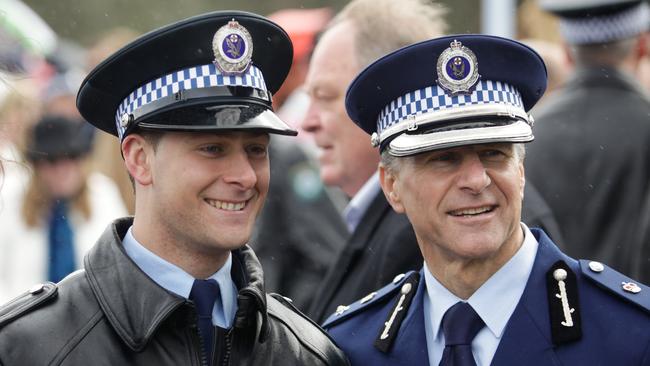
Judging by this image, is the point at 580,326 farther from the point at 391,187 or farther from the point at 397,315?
the point at 391,187

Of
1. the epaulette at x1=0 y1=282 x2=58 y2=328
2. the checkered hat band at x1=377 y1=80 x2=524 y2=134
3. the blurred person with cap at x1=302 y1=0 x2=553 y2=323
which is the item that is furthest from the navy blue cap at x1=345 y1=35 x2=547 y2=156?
the epaulette at x1=0 y1=282 x2=58 y2=328

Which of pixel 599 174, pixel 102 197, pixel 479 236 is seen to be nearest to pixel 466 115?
pixel 479 236

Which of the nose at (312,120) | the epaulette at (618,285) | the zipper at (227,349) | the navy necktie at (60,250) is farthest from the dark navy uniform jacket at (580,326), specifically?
the navy necktie at (60,250)

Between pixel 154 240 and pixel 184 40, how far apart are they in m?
0.68

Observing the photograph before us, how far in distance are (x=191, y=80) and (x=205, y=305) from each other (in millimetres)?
757

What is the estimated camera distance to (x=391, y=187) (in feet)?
17.1

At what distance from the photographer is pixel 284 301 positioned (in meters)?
5.30

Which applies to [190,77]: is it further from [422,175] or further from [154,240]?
[422,175]

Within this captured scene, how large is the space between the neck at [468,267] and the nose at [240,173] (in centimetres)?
73

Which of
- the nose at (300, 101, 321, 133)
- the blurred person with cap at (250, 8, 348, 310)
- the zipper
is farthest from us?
the blurred person with cap at (250, 8, 348, 310)

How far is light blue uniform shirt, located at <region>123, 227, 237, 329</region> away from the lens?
15.4 ft

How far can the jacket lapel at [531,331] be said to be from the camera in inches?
184

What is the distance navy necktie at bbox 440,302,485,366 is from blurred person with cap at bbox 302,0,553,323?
104 cm

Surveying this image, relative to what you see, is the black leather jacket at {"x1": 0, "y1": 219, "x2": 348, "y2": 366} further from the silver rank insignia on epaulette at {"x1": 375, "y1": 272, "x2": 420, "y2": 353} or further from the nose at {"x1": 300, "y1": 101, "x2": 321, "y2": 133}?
the nose at {"x1": 300, "y1": 101, "x2": 321, "y2": 133}
